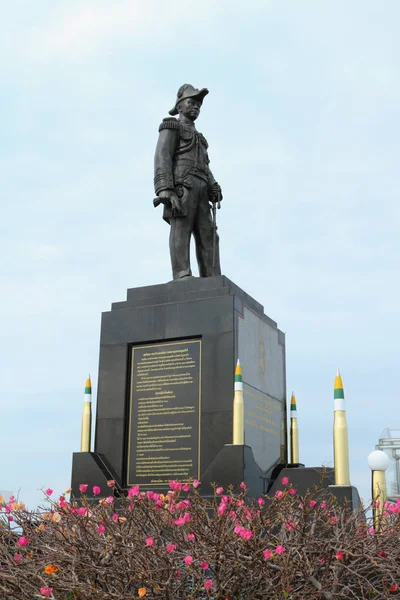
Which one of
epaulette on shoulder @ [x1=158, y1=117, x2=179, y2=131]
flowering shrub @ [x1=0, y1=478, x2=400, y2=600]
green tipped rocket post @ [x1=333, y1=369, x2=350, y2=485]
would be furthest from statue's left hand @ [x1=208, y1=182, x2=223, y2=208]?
flowering shrub @ [x1=0, y1=478, x2=400, y2=600]

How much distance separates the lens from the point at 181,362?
33.2 feet

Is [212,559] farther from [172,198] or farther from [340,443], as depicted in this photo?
[172,198]

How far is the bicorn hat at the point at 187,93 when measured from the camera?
1168 centimetres

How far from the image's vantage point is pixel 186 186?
1139 cm

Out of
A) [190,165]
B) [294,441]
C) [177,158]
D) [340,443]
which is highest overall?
[177,158]

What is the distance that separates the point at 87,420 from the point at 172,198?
361cm

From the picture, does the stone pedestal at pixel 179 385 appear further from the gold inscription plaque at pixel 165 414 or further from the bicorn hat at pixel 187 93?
the bicorn hat at pixel 187 93

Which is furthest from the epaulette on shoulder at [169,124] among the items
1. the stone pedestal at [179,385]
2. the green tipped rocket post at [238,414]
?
the green tipped rocket post at [238,414]

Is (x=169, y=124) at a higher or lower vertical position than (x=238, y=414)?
higher

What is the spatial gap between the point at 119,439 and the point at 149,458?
0.59 metres

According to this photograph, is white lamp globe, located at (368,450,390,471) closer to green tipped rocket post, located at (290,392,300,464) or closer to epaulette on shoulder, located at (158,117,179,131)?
green tipped rocket post, located at (290,392,300,464)

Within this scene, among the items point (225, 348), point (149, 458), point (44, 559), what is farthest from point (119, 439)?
point (44, 559)

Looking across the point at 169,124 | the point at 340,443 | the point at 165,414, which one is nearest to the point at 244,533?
the point at 340,443

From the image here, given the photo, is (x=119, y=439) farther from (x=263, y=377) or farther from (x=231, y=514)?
(x=231, y=514)
